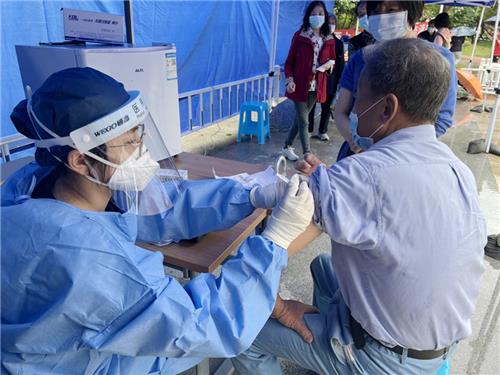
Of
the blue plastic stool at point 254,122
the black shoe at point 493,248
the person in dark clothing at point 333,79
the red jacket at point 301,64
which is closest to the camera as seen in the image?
the black shoe at point 493,248

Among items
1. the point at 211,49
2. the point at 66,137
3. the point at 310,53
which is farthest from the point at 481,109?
the point at 66,137

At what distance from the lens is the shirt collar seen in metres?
1.08

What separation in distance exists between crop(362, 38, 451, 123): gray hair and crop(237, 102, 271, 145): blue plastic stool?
4.30 meters

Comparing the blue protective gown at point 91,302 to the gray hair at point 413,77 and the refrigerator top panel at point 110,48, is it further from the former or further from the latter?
the refrigerator top panel at point 110,48

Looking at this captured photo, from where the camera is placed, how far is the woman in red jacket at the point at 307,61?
448 centimetres

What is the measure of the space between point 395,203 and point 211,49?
198 inches

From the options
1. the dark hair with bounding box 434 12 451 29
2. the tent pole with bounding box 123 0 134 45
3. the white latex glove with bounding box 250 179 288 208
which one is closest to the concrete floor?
the white latex glove with bounding box 250 179 288 208

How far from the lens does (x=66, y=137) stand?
0.93 metres

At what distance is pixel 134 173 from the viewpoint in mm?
1087

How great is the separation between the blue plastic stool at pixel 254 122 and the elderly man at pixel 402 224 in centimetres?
423

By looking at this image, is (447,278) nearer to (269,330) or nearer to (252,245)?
(252,245)

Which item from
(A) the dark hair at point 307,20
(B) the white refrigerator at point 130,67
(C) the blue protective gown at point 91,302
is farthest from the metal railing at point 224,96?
(C) the blue protective gown at point 91,302

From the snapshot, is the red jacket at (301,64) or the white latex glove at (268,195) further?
the red jacket at (301,64)

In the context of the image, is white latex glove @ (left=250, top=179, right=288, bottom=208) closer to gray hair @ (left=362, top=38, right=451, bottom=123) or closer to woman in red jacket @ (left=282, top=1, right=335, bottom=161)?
gray hair @ (left=362, top=38, right=451, bottom=123)
